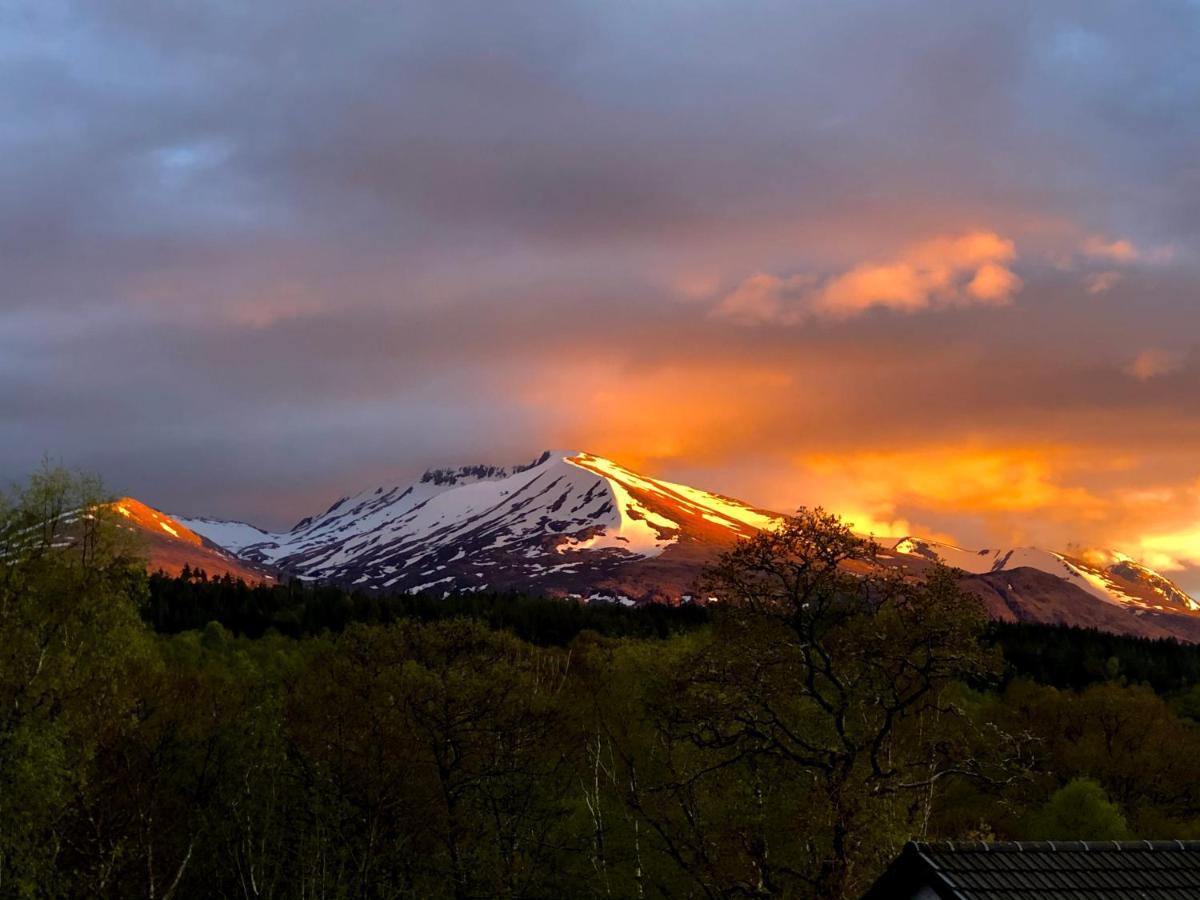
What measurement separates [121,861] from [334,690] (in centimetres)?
1283

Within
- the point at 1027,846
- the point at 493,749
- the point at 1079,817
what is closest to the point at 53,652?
the point at 493,749

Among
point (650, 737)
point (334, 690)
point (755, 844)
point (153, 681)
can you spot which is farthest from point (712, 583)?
point (153, 681)

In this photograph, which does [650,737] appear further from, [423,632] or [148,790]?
[148,790]

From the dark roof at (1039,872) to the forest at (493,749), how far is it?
44.1 ft

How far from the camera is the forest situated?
40.2m

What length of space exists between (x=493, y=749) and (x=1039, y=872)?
45.1 metres

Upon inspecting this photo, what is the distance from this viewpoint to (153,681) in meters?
64.1

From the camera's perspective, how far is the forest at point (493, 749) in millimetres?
40188

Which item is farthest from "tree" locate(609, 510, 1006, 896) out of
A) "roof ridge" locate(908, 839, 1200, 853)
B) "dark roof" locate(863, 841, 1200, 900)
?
"dark roof" locate(863, 841, 1200, 900)

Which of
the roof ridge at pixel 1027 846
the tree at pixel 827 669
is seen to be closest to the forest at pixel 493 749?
the tree at pixel 827 669

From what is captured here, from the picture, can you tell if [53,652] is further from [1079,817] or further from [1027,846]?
[1079,817]

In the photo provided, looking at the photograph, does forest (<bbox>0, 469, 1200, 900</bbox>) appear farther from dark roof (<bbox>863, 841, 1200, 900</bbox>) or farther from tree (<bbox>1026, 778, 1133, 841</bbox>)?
dark roof (<bbox>863, 841, 1200, 900</bbox>)

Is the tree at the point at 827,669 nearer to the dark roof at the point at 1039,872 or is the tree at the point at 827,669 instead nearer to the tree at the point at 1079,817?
the dark roof at the point at 1039,872

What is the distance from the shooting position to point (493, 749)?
6456cm
